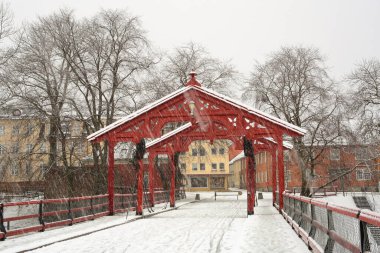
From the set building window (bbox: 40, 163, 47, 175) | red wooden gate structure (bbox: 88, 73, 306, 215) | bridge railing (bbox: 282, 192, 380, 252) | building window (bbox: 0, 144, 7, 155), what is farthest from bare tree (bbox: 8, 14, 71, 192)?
bridge railing (bbox: 282, 192, 380, 252)

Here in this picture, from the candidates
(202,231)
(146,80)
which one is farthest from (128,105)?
(202,231)

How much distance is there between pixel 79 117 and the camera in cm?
2686

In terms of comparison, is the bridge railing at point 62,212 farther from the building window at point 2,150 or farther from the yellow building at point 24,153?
the building window at point 2,150

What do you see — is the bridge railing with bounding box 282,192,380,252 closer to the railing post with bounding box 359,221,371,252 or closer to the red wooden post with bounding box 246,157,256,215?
the railing post with bounding box 359,221,371,252

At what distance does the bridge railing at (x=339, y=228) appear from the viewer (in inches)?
190

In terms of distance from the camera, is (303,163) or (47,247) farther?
(303,163)

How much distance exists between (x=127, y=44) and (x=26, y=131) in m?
8.16

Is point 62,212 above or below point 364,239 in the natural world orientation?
below

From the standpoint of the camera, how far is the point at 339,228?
21.1ft

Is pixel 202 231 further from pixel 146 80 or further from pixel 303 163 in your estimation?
pixel 303 163

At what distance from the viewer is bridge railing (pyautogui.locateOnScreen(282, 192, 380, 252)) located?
4816 millimetres

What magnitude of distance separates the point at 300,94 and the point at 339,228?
28.8m

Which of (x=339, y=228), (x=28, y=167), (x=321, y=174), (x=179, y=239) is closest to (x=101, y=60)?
(x=28, y=167)

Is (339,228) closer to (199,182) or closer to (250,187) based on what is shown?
(250,187)
